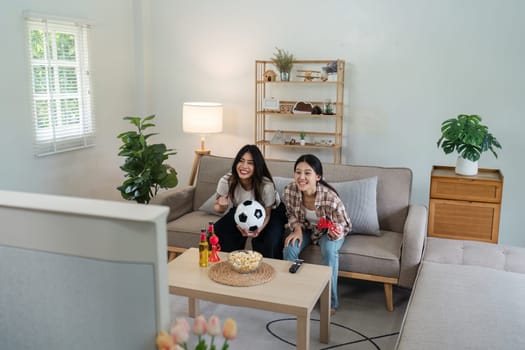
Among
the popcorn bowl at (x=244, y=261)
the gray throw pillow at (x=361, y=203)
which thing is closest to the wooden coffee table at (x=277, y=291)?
the popcorn bowl at (x=244, y=261)

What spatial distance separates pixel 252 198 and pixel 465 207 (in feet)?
4.62

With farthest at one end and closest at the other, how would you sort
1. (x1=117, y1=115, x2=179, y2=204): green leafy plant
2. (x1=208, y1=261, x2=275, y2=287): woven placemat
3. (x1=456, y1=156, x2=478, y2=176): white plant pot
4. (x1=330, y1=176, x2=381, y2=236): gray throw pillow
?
(x1=117, y1=115, x2=179, y2=204): green leafy plant → (x1=456, y1=156, x2=478, y2=176): white plant pot → (x1=330, y1=176, x2=381, y2=236): gray throw pillow → (x1=208, y1=261, x2=275, y2=287): woven placemat

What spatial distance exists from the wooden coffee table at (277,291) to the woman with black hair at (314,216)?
31 cm

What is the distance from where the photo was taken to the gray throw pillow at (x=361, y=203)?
11.6 ft

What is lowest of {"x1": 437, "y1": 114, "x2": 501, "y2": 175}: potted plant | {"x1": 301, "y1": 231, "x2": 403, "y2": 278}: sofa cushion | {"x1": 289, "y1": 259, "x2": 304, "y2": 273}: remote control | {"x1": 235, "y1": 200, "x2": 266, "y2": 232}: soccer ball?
{"x1": 301, "y1": 231, "x2": 403, "y2": 278}: sofa cushion

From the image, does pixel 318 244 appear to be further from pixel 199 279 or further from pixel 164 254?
pixel 164 254

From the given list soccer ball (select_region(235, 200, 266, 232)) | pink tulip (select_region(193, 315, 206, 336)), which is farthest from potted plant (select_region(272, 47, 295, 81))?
pink tulip (select_region(193, 315, 206, 336))

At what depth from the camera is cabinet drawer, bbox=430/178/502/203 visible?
3619mm

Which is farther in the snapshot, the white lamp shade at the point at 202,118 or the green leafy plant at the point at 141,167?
the white lamp shade at the point at 202,118

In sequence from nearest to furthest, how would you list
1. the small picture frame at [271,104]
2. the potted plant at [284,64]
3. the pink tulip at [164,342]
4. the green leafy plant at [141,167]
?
the pink tulip at [164,342]
the green leafy plant at [141,167]
the potted plant at [284,64]
the small picture frame at [271,104]

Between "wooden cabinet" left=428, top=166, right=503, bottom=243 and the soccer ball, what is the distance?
1236 mm

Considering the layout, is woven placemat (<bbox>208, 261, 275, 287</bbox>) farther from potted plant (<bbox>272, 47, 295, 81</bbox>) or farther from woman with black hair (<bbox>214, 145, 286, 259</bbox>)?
potted plant (<bbox>272, 47, 295, 81</bbox>)

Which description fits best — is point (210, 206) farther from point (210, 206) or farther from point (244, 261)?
point (244, 261)

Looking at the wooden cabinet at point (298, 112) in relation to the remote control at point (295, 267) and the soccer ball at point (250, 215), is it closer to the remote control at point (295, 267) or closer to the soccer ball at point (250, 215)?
the soccer ball at point (250, 215)
